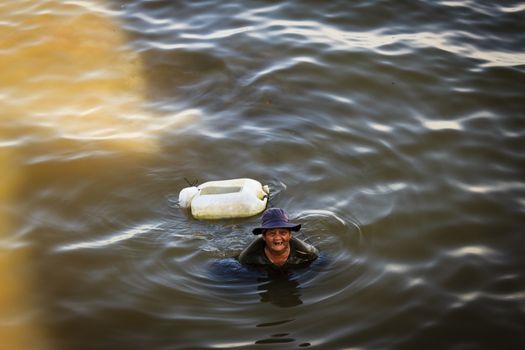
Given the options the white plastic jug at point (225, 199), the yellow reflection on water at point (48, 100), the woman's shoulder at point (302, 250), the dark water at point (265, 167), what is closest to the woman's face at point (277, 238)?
the woman's shoulder at point (302, 250)

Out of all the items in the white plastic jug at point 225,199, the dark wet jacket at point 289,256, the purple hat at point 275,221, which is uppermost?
the purple hat at point 275,221

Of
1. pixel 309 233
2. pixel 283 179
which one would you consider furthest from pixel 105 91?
pixel 309 233

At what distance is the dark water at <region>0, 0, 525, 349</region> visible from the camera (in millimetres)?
6520

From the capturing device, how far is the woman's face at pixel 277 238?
6793mm

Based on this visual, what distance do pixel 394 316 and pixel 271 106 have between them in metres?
4.40

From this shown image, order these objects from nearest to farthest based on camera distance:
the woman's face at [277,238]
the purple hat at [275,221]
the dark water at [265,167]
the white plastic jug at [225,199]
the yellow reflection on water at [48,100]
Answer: the dark water at [265,167] → the purple hat at [275,221] → the woman's face at [277,238] → the yellow reflection on water at [48,100] → the white plastic jug at [225,199]

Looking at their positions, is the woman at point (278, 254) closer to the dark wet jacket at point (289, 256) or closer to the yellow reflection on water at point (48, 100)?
the dark wet jacket at point (289, 256)

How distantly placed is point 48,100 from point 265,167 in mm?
3667

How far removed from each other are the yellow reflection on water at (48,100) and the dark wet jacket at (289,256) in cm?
211

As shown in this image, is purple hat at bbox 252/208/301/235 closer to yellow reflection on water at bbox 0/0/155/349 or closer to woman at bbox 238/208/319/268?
woman at bbox 238/208/319/268

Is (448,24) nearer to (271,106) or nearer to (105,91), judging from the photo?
(271,106)

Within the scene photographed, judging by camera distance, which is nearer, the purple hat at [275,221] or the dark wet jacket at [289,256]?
the purple hat at [275,221]

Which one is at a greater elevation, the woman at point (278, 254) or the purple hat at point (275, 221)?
the purple hat at point (275, 221)

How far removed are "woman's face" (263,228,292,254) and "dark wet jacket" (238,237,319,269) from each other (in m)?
0.19
